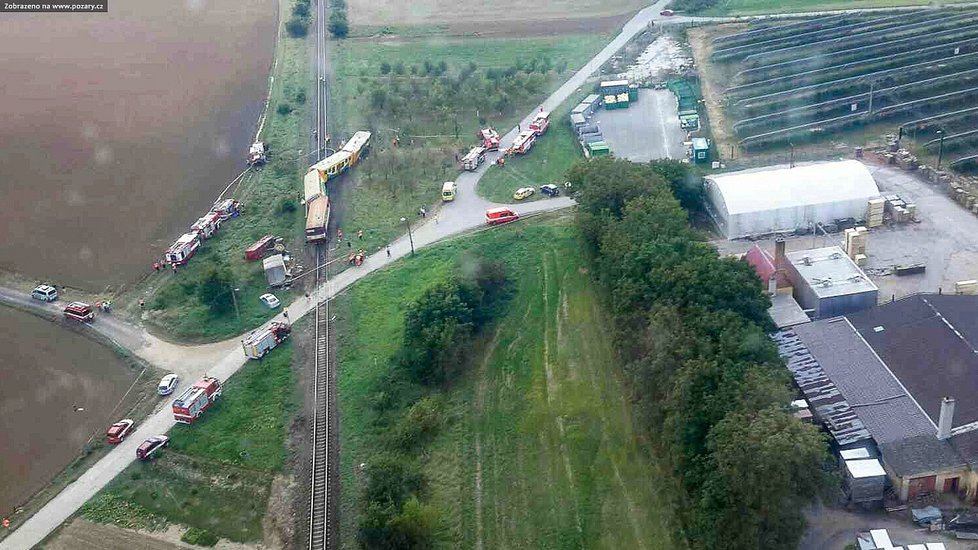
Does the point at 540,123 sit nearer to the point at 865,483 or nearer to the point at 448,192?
the point at 448,192

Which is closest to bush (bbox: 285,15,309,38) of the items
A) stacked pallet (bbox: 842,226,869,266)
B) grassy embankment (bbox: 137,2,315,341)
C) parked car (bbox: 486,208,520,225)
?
grassy embankment (bbox: 137,2,315,341)

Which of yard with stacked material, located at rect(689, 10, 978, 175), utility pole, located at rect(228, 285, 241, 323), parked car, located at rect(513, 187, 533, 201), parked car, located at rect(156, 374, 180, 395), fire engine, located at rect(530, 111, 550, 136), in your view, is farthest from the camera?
fire engine, located at rect(530, 111, 550, 136)

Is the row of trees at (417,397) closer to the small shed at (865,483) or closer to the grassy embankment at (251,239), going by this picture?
the grassy embankment at (251,239)

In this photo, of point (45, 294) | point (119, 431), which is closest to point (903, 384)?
point (119, 431)

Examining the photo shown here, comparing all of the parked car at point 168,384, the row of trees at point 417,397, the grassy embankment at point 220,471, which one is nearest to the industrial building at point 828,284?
the row of trees at point 417,397

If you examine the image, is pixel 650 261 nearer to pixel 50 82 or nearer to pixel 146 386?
pixel 146 386

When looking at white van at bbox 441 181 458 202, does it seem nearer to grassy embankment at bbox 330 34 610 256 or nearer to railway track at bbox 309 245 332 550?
grassy embankment at bbox 330 34 610 256

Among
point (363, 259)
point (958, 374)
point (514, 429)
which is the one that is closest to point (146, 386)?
point (363, 259)
